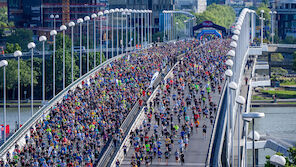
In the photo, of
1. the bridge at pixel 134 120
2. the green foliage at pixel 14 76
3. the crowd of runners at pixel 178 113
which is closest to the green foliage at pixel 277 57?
the green foliage at pixel 14 76

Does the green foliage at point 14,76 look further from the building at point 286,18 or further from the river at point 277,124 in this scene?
the building at point 286,18

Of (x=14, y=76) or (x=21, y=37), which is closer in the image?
(x=14, y=76)

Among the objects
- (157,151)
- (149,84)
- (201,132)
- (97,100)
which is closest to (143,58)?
(149,84)

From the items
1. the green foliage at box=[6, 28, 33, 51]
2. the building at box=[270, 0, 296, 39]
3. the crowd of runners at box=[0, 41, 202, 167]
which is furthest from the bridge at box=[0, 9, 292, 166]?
the building at box=[270, 0, 296, 39]

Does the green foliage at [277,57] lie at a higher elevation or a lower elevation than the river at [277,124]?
higher

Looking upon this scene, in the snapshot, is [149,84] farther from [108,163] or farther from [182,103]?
[108,163]

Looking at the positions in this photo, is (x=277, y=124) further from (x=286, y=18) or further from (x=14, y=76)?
(x=286, y=18)

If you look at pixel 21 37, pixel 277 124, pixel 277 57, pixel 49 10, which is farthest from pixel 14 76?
pixel 277 57
